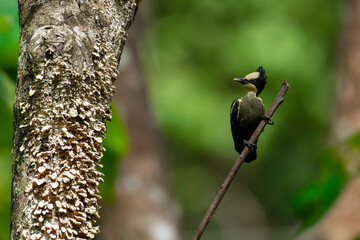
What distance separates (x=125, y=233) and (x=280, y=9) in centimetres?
636

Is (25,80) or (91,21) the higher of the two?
(91,21)

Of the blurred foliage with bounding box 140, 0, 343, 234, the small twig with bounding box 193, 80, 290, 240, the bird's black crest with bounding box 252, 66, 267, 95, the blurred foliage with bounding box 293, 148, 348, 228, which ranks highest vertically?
the blurred foliage with bounding box 140, 0, 343, 234

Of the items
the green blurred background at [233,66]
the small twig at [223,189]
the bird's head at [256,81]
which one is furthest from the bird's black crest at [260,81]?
the green blurred background at [233,66]

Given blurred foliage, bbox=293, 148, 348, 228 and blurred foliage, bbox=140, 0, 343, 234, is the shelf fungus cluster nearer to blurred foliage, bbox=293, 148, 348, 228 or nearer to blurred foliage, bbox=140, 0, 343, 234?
blurred foliage, bbox=293, 148, 348, 228

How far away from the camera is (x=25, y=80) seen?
119 cm

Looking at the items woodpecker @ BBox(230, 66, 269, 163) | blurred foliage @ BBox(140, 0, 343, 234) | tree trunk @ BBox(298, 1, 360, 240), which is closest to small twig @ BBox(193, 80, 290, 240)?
woodpecker @ BBox(230, 66, 269, 163)

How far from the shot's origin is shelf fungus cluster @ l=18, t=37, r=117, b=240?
1.13m

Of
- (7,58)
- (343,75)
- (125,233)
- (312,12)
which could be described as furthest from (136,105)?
(312,12)

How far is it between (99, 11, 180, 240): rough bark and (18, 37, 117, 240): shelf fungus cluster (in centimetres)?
349

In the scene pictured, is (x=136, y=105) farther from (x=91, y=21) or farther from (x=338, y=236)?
(x=91, y=21)

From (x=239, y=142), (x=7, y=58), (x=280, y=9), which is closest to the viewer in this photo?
(x=239, y=142)

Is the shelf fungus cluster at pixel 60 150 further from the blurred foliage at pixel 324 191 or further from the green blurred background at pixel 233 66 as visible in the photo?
the green blurred background at pixel 233 66

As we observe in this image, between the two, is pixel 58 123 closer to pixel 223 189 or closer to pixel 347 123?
pixel 223 189

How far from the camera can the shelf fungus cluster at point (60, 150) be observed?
3.70 ft
